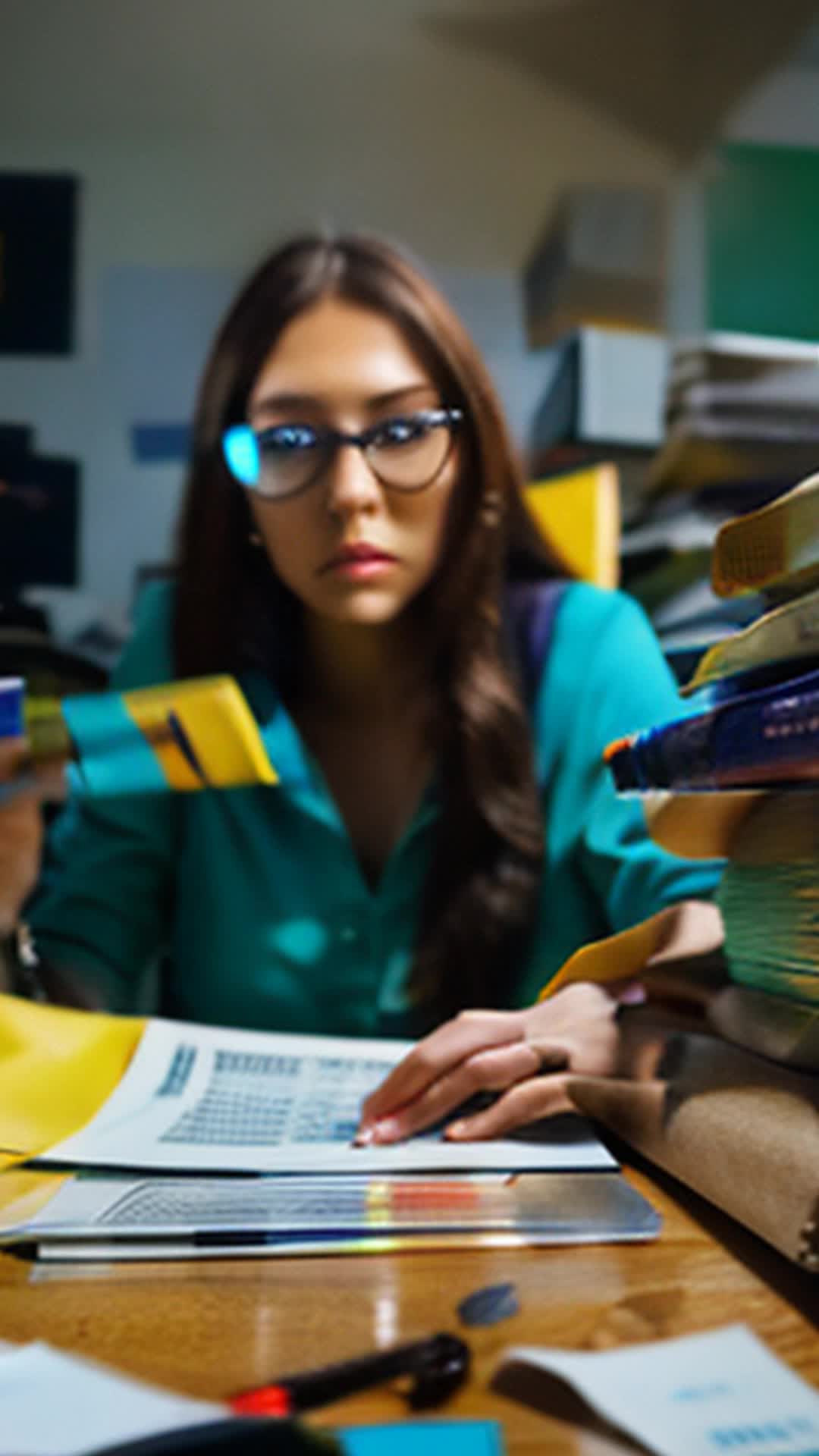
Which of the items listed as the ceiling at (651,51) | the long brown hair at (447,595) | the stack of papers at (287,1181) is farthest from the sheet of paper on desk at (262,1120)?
the ceiling at (651,51)

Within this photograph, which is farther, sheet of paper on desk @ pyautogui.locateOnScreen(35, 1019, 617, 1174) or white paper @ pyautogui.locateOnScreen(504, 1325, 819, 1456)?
sheet of paper on desk @ pyautogui.locateOnScreen(35, 1019, 617, 1174)

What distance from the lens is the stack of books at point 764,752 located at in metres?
0.44

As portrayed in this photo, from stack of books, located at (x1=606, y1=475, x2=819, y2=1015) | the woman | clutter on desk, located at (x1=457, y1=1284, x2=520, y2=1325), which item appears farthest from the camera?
the woman

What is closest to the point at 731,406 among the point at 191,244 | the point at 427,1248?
the point at 191,244

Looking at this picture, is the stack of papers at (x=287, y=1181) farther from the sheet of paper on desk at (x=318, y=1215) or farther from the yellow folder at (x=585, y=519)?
the yellow folder at (x=585, y=519)

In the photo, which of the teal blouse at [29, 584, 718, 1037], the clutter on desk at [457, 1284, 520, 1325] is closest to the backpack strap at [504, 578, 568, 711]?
the teal blouse at [29, 584, 718, 1037]

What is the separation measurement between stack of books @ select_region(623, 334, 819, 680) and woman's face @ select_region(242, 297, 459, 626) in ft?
0.50

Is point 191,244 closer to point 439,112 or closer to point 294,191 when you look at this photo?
point 294,191

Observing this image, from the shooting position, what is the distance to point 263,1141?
1.63 feet

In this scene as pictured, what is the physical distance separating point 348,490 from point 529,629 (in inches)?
6.2

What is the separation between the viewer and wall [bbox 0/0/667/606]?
74 cm

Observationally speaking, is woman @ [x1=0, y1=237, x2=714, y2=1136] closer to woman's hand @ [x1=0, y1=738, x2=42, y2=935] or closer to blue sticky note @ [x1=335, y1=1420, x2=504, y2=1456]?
woman's hand @ [x1=0, y1=738, x2=42, y2=935]

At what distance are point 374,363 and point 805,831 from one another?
38cm

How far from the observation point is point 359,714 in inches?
28.9
